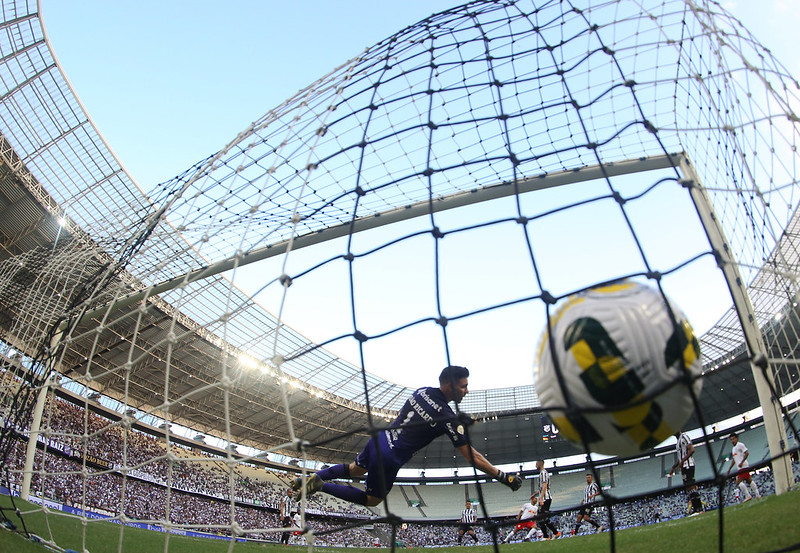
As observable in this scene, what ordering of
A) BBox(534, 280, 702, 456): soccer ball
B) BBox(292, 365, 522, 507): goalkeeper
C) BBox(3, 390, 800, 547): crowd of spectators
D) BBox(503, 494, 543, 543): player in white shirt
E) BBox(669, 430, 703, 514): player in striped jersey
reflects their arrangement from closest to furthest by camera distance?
BBox(534, 280, 702, 456): soccer ball
BBox(503, 494, 543, 543): player in white shirt
BBox(292, 365, 522, 507): goalkeeper
BBox(669, 430, 703, 514): player in striped jersey
BBox(3, 390, 800, 547): crowd of spectators

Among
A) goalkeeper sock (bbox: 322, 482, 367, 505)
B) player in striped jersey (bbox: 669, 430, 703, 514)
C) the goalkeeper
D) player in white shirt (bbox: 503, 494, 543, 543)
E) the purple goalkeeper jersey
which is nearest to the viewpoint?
player in white shirt (bbox: 503, 494, 543, 543)

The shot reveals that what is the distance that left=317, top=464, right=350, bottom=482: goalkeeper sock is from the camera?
5.32 meters

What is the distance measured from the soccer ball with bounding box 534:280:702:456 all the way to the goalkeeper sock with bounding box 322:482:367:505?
3.08 meters

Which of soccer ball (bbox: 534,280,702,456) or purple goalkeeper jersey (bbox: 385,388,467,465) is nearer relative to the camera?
soccer ball (bbox: 534,280,702,456)

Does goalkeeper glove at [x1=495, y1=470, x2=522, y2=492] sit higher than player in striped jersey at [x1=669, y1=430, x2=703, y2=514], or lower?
lower

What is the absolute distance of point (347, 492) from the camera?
213 inches

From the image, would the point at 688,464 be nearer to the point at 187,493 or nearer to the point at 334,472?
the point at 334,472

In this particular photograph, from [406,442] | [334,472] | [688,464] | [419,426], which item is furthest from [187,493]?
[419,426]

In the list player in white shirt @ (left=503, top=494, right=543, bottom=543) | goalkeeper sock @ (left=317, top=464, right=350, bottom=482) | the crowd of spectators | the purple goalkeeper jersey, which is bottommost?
player in white shirt @ (left=503, top=494, right=543, bottom=543)

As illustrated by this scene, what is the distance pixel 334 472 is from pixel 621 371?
12.6 ft

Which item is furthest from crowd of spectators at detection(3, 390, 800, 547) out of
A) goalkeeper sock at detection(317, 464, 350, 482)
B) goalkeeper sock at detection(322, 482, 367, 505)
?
goalkeeper sock at detection(317, 464, 350, 482)

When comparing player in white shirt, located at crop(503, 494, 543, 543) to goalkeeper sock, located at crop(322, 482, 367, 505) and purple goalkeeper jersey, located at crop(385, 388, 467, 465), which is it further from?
goalkeeper sock, located at crop(322, 482, 367, 505)

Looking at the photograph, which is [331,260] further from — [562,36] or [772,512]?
[772,512]

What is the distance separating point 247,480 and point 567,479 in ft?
70.9
